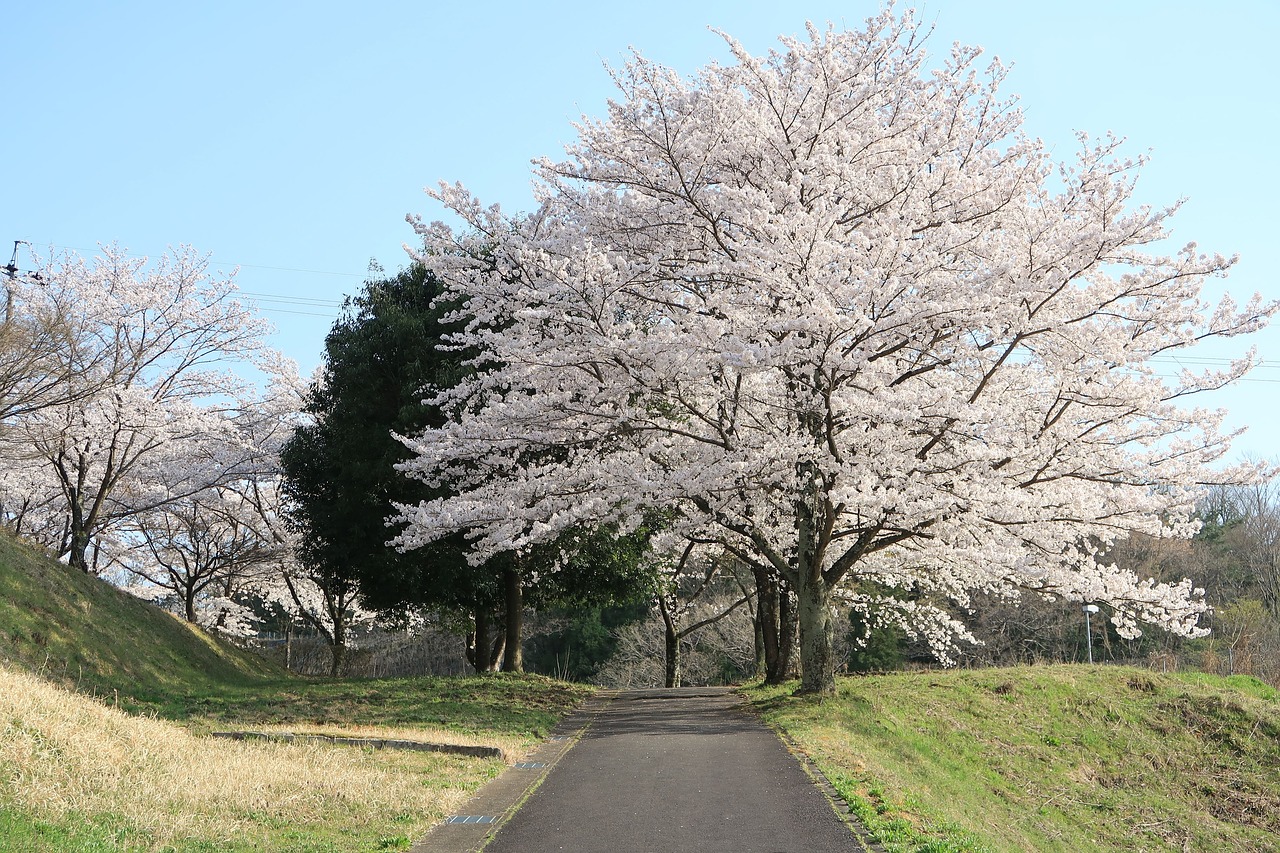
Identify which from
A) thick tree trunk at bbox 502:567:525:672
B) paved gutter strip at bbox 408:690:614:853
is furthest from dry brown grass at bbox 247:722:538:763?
thick tree trunk at bbox 502:567:525:672

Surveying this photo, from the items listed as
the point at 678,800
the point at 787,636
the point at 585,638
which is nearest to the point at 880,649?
the point at 585,638

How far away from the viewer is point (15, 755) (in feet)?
23.4

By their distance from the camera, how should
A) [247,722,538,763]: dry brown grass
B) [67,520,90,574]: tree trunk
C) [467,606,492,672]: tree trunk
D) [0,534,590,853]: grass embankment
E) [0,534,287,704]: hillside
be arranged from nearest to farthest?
[0,534,590,853]: grass embankment, [247,722,538,763]: dry brown grass, [0,534,287,704]: hillside, [67,520,90,574]: tree trunk, [467,606,492,672]: tree trunk

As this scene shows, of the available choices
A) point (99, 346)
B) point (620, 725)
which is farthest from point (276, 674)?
point (620, 725)

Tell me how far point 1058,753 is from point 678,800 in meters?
8.45

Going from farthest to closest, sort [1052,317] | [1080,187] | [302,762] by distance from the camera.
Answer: [1080,187] → [1052,317] → [302,762]

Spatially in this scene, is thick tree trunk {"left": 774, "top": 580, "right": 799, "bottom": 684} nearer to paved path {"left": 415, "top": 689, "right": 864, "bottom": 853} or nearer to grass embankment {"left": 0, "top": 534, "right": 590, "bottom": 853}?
grass embankment {"left": 0, "top": 534, "right": 590, "bottom": 853}

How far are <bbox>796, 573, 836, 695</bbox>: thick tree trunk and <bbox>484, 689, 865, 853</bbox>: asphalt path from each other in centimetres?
210

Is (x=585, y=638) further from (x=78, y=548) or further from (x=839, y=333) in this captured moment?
(x=839, y=333)

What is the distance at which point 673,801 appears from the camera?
8.25m

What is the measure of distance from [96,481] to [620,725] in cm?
1853

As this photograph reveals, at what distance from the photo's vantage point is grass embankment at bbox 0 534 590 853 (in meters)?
6.50

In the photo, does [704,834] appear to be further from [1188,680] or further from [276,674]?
[276,674]

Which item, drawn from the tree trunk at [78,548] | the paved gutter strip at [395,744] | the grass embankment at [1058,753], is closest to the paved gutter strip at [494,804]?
the paved gutter strip at [395,744]
